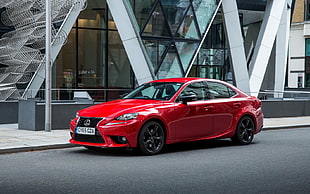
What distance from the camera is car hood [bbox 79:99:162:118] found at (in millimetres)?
9172

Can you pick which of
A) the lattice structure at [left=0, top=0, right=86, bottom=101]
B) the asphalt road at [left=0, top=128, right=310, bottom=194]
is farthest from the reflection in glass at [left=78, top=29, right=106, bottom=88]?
the asphalt road at [left=0, top=128, right=310, bottom=194]

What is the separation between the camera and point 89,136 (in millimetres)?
9320

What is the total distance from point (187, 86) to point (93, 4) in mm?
18012

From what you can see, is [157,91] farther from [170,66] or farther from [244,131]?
[170,66]

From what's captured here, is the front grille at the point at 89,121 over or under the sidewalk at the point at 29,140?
over

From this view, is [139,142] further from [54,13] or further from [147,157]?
[54,13]

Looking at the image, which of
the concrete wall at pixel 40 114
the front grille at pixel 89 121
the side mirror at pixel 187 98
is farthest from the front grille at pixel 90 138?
the concrete wall at pixel 40 114

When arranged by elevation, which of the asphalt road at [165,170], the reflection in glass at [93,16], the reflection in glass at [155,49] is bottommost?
the asphalt road at [165,170]

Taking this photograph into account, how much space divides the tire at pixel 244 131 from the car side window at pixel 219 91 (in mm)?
666

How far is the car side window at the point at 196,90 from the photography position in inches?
403

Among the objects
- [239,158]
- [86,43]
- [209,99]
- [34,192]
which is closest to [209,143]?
[209,99]

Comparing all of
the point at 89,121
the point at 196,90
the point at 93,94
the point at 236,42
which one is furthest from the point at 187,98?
the point at 236,42

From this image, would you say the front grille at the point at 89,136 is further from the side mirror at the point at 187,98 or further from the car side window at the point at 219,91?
the car side window at the point at 219,91

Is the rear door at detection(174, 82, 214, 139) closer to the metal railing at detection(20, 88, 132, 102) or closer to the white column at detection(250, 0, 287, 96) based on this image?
the metal railing at detection(20, 88, 132, 102)
